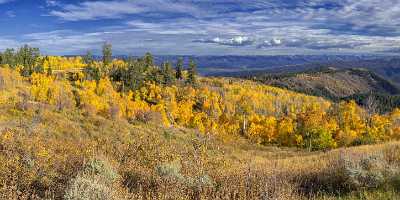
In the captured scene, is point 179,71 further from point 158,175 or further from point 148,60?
point 158,175

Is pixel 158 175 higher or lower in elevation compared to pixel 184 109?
higher

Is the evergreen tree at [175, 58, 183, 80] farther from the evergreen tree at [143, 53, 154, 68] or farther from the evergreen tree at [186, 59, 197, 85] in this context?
the evergreen tree at [143, 53, 154, 68]

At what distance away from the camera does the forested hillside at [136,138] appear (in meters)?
7.84

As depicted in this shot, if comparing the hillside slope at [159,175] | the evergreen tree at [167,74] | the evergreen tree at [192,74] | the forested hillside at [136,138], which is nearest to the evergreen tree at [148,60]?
the forested hillside at [136,138]

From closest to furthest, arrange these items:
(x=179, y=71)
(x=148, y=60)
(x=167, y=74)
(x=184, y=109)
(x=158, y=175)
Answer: (x=158, y=175) < (x=184, y=109) < (x=167, y=74) < (x=148, y=60) < (x=179, y=71)

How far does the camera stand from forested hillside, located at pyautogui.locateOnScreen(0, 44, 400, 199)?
7.84 m

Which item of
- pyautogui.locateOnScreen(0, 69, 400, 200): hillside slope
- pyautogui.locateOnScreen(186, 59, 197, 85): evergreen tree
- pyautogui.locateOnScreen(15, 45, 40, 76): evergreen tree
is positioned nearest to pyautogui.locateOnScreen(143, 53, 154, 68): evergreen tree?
pyautogui.locateOnScreen(186, 59, 197, 85): evergreen tree

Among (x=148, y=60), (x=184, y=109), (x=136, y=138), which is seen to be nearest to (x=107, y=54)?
(x=148, y=60)

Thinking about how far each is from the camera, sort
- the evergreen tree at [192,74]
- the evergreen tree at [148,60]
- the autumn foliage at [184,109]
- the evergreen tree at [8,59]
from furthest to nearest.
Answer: the evergreen tree at [192,74]
the evergreen tree at [148,60]
the evergreen tree at [8,59]
the autumn foliage at [184,109]

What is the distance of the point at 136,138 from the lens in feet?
37.3

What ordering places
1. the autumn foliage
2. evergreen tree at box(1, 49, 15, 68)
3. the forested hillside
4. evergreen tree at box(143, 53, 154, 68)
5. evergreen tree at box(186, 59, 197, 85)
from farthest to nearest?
evergreen tree at box(186, 59, 197, 85) → evergreen tree at box(143, 53, 154, 68) → evergreen tree at box(1, 49, 15, 68) → the autumn foliage → the forested hillside

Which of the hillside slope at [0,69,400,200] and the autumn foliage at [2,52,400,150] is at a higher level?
the hillside slope at [0,69,400,200]

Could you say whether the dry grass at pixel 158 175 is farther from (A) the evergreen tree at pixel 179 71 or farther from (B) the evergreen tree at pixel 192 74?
(A) the evergreen tree at pixel 179 71

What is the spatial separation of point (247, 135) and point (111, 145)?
101625mm
